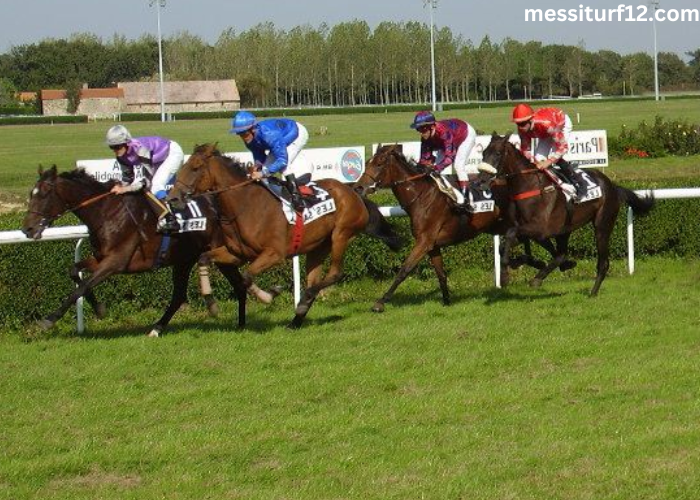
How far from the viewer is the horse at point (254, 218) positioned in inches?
352

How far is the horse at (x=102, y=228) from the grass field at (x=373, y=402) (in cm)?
52

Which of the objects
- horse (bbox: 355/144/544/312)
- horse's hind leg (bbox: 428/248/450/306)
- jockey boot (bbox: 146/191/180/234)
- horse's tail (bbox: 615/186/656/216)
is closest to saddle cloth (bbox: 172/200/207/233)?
jockey boot (bbox: 146/191/180/234)

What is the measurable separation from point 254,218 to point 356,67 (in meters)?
101

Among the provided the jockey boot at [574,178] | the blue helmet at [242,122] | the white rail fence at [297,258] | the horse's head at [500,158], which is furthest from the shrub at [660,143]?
the blue helmet at [242,122]

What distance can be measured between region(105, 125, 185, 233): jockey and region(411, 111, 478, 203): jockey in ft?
7.23

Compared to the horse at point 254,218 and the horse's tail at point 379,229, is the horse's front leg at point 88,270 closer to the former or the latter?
the horse at point 254,218

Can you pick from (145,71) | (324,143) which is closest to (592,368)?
(324,143)

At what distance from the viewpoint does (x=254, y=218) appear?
30.1ft

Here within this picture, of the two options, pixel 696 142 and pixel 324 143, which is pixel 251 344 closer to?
pixel 696 142

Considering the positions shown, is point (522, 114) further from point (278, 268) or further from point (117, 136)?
point (117, 136)

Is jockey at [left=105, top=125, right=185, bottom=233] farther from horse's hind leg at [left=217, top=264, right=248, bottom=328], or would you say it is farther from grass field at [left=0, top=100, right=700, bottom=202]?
grass field at [left=0, top=100, right=700, bottom=202]

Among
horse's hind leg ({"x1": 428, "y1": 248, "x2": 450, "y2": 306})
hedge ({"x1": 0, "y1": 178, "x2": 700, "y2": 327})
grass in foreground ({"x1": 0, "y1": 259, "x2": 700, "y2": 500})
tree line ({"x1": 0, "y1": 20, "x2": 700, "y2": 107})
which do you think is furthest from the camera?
tree line ({"x1": 0, "y1": 20, "x2": 700, "y2": 107})

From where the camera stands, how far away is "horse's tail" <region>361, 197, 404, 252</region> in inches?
399

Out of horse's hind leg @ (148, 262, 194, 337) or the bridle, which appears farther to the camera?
horse's hind leg @ (148, 262, 194, 337)
